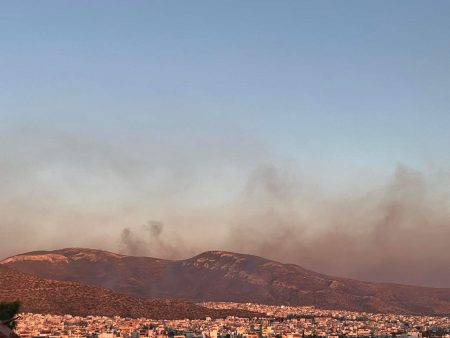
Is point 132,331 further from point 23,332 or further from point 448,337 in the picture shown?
point 448,337

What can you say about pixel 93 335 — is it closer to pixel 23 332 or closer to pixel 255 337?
pixel 23 332

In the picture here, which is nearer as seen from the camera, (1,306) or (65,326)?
(1,306)

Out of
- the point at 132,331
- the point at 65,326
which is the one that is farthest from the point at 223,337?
the point at 65,326

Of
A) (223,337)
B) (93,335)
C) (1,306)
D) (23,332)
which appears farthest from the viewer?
(223,337)

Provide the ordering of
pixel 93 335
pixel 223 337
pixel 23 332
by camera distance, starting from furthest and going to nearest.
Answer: pixel 223 337 < pixel 93 335 < pixel 23 332

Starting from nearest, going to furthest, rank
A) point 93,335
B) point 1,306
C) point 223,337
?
point 1,306 < point 93,335 < point 223,337

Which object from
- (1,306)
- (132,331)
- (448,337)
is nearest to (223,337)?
(132,331)

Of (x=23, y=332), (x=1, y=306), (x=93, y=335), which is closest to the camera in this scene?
(x=1, y=306)

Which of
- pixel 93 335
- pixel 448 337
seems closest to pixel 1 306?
pixel 93 335

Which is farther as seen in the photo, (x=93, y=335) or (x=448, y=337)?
(x=448, y=337)

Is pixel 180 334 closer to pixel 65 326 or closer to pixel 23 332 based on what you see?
pixel 65 326
